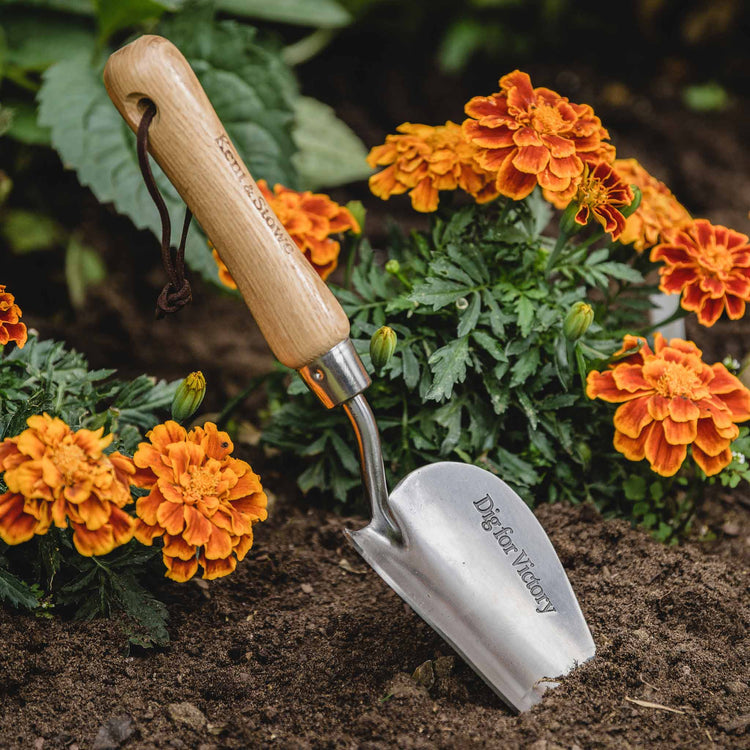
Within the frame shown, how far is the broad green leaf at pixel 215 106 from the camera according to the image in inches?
64.7

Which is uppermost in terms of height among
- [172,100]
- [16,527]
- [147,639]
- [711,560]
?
[172,100]

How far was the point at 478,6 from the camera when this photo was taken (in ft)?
9.12

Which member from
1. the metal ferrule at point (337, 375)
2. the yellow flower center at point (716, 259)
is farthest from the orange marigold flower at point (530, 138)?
the metal ferrule at point (337, 375)

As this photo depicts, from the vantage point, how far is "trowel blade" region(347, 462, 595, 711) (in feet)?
3.63

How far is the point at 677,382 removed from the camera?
1176mm

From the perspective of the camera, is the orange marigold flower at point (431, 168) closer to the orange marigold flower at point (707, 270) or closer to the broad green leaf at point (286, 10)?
the orange marigold flower at point (707, 270)

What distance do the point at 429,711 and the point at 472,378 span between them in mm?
526

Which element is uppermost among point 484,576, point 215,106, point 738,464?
point 215,106

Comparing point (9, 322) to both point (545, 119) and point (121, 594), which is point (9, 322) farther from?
point (545, 119)

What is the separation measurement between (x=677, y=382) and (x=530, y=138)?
40cm

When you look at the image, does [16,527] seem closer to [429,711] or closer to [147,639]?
[147,639]

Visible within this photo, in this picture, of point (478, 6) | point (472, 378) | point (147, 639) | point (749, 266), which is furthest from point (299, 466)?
point (478, 6)

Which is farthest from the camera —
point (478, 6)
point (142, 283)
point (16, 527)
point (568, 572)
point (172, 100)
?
point (478, 6)

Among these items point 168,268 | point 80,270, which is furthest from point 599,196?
point 80,270
